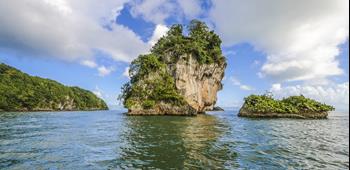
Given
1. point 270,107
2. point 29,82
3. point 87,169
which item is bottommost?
point 87,169

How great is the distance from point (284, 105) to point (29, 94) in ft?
322

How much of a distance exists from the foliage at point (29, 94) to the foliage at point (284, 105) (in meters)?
86.2

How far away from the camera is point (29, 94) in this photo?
109 metres

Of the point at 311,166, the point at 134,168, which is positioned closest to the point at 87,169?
the point at 134,168

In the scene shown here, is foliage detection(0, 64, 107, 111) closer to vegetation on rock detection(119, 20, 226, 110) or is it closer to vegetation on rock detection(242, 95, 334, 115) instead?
vegetation on rock detection(119, 20, 226, 110)

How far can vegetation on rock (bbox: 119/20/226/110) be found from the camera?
6178 centimetres

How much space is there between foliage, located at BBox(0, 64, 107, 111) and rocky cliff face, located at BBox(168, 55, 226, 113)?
68.7m

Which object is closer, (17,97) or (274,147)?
(274,147)

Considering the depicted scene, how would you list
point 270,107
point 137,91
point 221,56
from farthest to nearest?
point 221,56 → point 137,91 → point 270,107

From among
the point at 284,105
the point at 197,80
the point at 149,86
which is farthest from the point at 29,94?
the point at 284,105

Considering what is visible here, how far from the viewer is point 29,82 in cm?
11981

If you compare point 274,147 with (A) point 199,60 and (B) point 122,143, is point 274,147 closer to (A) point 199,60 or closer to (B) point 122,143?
(B) point 122,143

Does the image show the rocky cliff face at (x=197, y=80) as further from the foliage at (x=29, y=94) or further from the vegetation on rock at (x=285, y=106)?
the foliage at (x=29, y=94)

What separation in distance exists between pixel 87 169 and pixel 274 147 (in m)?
12.9
